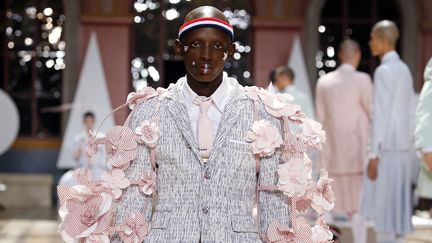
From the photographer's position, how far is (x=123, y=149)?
2.64m

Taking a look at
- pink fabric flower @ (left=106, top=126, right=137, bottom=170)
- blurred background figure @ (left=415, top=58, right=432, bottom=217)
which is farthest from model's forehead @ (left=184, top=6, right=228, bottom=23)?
blurred background figure @ (left=415, top=58, right=432, bottom=217)

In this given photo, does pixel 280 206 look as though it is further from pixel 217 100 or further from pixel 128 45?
pixel 128 45

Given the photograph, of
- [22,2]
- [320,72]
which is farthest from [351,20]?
[22,2]

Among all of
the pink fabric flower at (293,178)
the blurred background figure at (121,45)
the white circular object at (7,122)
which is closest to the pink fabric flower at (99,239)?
the pink fabric flower at (293,178)

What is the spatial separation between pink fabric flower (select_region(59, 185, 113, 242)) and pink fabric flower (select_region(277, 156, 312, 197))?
0.50 metres

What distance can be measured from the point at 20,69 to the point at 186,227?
9930mm

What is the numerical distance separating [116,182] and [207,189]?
26cm

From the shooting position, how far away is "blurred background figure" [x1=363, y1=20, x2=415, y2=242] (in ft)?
20.0

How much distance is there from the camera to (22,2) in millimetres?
12008

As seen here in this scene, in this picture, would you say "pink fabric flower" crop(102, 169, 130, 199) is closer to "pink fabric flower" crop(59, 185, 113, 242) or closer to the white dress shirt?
"pink fabric flower" crop(59, 185, 113, 242)

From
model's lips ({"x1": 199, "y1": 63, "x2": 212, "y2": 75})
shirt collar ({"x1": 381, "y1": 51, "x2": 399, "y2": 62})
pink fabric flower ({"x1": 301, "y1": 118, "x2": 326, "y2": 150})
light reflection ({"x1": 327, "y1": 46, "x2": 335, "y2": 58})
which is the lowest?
pink fabric flower ({"x1": 301, "y1": 118, "x2": 326, "y2": 150})

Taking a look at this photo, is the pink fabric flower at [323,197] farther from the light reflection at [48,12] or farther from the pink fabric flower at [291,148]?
the light reflection at [48,12]

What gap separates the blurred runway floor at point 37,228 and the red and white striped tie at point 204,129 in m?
4.66

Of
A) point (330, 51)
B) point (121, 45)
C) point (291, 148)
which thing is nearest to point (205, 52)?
point (291, 148)
